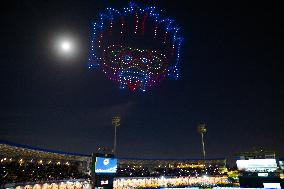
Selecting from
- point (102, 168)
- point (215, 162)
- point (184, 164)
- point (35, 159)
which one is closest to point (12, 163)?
point (35, 159)

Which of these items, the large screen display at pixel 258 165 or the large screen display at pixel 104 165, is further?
the large screen display at pixel 258 165

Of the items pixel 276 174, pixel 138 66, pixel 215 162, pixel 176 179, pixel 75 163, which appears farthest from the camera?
pixel 215 162

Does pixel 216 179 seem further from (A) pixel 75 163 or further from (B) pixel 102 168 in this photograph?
(B) pixel 102 168

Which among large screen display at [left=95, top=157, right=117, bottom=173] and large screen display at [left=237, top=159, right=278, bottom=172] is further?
large screen display at [left=237, top=159, right=278, bottom=172]
